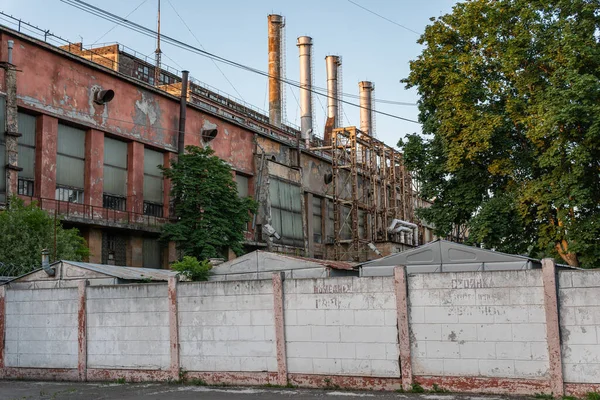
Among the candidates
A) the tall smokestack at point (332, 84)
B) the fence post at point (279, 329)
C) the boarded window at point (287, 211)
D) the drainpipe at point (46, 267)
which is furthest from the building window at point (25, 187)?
the tall smokestack at point (332, 84)

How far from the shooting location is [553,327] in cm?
1147

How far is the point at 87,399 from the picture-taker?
12852 millimetres

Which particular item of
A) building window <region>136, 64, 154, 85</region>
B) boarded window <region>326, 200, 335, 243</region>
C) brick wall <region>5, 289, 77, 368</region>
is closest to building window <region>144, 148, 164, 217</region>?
brick wall <region>5, 289, 77, 368</region>

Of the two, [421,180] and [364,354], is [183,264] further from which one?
[421,180]

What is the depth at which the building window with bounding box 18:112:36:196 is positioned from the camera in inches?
925

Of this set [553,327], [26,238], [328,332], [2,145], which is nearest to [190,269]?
[26,238]

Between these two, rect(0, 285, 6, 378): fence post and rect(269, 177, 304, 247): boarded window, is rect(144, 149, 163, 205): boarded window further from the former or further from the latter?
rect(0, 285, 6, 378): fence post

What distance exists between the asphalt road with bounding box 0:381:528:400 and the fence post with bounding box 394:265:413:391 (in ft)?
1.30

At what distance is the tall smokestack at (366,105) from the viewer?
2409 inches

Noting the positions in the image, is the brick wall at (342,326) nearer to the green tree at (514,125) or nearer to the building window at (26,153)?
the green tree at (514,125)

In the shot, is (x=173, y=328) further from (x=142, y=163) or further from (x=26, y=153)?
(x=142, y=163)

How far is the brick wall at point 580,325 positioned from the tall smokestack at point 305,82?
131ft

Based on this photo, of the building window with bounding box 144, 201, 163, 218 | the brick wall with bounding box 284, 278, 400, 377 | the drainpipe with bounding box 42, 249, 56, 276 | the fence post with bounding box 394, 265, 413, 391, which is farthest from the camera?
the building window with bounding box 144, 201, 163, 218

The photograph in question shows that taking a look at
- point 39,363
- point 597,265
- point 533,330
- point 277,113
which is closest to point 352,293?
point 533,330
